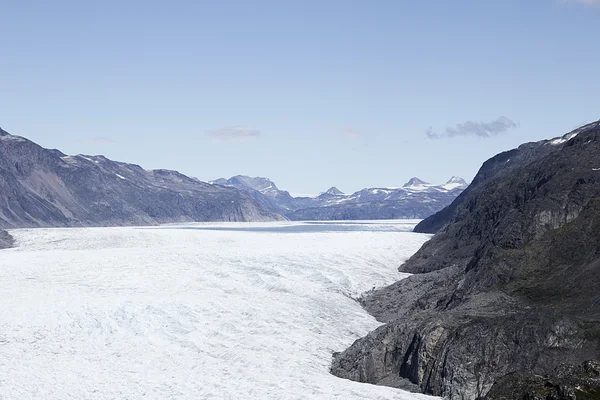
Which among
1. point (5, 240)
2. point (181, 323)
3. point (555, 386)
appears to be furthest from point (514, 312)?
point (5, 240)

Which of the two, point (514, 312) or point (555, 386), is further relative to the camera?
point (514, 312)

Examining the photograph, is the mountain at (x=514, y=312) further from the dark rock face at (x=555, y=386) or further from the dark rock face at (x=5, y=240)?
the dark rock face at (x=5, y=240)

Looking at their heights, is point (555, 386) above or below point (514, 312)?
above

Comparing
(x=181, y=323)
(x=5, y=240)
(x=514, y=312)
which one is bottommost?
(x=181, y=323)

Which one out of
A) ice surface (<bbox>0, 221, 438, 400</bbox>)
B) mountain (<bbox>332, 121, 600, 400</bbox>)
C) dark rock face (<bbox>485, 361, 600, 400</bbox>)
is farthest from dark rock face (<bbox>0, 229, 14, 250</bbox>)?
dark rock face (<bbox>485, 361, 600, 400</bbox>)

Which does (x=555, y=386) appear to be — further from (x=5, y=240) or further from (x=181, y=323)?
(x=5, y=240)

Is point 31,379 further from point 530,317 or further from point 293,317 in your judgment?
point 530,317

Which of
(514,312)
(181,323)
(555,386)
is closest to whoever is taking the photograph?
(555,386)

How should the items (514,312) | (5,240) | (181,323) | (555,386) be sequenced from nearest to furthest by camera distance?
(555,386)
(514,312)
(181,323)
(5,240)
